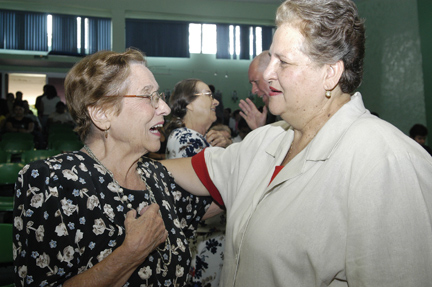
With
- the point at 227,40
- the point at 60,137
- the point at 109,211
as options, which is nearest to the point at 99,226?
the point at 109,211

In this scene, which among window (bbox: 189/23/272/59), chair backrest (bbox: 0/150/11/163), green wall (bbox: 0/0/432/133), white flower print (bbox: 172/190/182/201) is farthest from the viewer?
window (bbox: 189/23/272/59)

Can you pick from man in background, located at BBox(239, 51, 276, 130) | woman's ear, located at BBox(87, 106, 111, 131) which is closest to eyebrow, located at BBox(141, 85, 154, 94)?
woman's ear, located at BBox(87, 106, 111, 131)

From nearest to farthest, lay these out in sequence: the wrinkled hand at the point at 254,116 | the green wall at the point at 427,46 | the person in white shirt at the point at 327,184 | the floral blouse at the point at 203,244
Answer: the person in white shirt at the point at 327,184, the floral blouse at the point at 203,244, the wrinkled hand at the point at 254,116, the green wall at the point at 427,46

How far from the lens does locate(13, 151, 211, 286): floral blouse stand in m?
1.17

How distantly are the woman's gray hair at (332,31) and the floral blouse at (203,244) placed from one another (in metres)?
1.24

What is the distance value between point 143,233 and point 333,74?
849 mm

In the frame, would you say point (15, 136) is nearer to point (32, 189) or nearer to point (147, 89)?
point (147, 89)

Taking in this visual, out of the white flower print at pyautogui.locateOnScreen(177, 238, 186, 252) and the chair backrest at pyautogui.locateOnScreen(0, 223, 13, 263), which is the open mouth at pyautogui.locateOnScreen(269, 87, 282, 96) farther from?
the chair backrest at pyautogui.locateOnScreen(0, 223, 13, 263)

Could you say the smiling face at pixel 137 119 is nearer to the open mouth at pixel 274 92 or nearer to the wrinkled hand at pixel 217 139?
the open mouth at pixel 274 92

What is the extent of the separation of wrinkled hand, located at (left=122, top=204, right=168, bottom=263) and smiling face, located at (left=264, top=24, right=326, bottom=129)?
60 cm

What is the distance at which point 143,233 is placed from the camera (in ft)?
4.21

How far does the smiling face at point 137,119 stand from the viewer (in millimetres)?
1459

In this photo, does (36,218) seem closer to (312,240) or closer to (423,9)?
(312,240)

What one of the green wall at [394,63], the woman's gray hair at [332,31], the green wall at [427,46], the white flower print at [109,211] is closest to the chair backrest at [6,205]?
the white flower print at [109,211]
